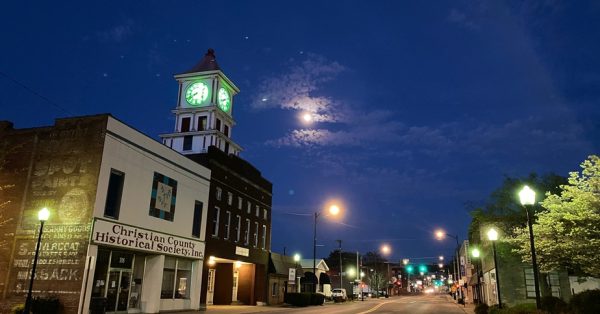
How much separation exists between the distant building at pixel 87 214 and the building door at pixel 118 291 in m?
0.05

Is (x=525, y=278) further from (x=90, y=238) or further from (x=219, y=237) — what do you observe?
(x=90, y=238)

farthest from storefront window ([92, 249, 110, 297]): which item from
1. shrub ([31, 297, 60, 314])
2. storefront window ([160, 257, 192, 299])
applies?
storefront window ([160, 257, 192, 299])

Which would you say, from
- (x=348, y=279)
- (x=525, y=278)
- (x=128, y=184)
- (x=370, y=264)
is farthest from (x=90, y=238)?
(x=370, y=264)

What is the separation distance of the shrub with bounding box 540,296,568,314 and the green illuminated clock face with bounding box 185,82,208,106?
4445 centimetres

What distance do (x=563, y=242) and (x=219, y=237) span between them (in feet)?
82.9

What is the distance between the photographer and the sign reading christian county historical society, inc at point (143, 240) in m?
23.9

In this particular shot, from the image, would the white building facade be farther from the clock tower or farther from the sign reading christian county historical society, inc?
the clock tower

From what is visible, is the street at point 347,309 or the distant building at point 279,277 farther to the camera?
the distant building at point 279,277

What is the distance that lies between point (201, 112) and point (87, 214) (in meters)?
33.6

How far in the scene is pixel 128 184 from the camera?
26281 millimetres

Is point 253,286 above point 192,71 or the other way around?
the other way around

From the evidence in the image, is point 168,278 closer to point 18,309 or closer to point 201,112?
point 18,309

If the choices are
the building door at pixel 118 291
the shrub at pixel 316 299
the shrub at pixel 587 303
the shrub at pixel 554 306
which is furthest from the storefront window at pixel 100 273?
the shrub at pixel 316 299

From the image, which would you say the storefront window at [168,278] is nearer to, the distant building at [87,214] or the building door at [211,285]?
A: the distant building at [87,214]
